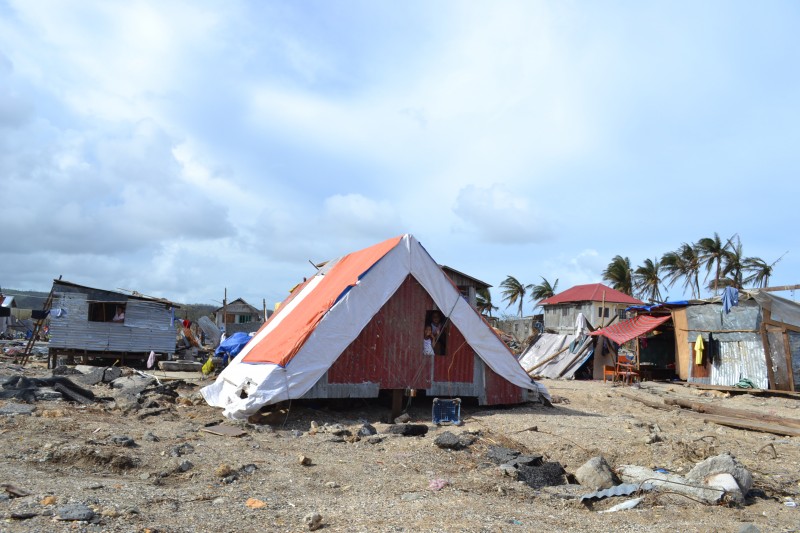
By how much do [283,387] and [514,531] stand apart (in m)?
5.98

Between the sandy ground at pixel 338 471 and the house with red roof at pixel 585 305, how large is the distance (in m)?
31.0

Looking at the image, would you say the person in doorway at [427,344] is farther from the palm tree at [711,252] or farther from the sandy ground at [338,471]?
the palm tree at [711,252]

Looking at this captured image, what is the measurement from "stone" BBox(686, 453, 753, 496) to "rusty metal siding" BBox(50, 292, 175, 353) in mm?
20965

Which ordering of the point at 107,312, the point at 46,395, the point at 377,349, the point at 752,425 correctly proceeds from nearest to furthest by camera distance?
1. the point at 752,425
2. the point at 377,349
3. the point at 46,395
4. the point at 107,312

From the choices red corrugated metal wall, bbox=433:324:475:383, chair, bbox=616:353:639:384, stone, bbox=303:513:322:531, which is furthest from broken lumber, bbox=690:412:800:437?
chair, bbox=616:353:639:384

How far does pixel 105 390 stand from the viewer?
14930mm

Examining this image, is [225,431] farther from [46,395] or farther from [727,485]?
[727,485]

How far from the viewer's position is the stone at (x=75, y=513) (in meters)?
4.79

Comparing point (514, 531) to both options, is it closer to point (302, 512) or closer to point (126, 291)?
point (302, 512)

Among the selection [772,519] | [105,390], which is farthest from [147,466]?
[105,390]

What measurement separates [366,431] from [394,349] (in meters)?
2.44

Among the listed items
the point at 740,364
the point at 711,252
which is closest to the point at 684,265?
the point at 711,252

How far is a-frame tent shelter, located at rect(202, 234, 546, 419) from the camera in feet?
35.0

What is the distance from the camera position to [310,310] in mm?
11969
